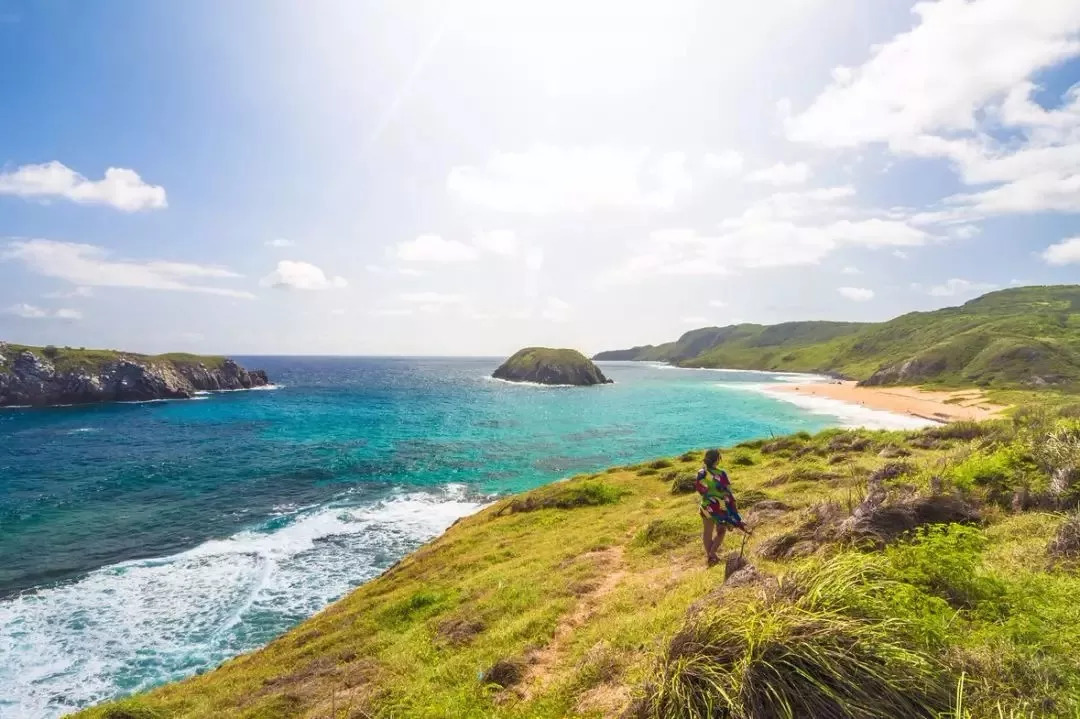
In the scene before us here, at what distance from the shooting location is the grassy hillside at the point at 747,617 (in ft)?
17.7

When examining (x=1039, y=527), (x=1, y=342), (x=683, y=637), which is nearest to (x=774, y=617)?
(x=683, y=637)

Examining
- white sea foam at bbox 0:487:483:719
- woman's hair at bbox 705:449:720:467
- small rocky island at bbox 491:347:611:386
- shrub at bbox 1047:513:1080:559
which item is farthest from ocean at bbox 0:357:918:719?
small rocky island at bbox 491:347:611:386

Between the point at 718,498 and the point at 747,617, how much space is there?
7.97 m

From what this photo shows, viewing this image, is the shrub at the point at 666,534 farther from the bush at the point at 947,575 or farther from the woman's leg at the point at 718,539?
the bush at the point at 947,575

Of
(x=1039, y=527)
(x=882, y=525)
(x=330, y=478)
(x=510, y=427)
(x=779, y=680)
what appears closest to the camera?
(x=779, y=680)

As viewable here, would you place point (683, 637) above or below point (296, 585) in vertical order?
above

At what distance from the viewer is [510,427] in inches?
3226

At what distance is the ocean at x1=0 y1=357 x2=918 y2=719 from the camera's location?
2158 cm

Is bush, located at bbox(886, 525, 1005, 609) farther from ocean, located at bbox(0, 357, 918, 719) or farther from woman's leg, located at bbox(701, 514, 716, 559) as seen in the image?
ocean, located at bbox(0, 357, 918, 719)

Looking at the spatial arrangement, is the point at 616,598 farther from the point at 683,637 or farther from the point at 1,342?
the point at 1,342

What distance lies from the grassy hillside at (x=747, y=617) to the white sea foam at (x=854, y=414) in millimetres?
48071

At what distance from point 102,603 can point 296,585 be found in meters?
9.66

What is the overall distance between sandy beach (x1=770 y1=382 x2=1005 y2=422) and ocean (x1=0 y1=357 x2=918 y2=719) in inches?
326

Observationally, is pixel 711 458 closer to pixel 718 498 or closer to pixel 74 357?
pixel 718 498
